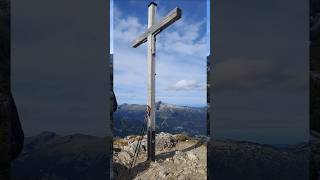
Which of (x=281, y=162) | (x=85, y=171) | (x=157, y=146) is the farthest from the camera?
(x=157, y=146)

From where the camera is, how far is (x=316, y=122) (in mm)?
5059

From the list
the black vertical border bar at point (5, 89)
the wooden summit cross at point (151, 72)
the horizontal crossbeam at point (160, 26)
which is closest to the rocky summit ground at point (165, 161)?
the wooden summit cross at point (151, 72)

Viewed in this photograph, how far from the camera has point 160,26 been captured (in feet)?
23.2

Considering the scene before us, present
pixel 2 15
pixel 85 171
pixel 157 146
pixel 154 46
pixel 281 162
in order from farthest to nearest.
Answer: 1. pixel 157 146
2. pixel 154 46
3. pixel 281 162
4. pixel 85 171
5. pixel 2 15

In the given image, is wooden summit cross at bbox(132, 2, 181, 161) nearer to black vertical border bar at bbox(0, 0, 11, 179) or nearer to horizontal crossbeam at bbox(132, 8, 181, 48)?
horizontal crossbeam at bbox(132, 8, 181, 48)

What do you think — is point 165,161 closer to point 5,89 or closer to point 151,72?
point 151,72

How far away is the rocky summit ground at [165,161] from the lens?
23.9 ft

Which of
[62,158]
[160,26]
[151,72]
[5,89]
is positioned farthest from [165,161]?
[5,89]

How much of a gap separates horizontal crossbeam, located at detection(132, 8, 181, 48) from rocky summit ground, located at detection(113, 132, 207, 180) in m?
2.17

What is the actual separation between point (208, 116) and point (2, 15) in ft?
9.46

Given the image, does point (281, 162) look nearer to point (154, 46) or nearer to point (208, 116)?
point (208, 116)

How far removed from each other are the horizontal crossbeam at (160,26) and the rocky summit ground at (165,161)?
2.17m

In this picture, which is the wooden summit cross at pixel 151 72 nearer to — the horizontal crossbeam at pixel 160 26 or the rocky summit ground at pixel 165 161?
the horizontal crossbeam at pixel 160 26

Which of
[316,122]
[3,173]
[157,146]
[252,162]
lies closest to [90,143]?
[3,173]
